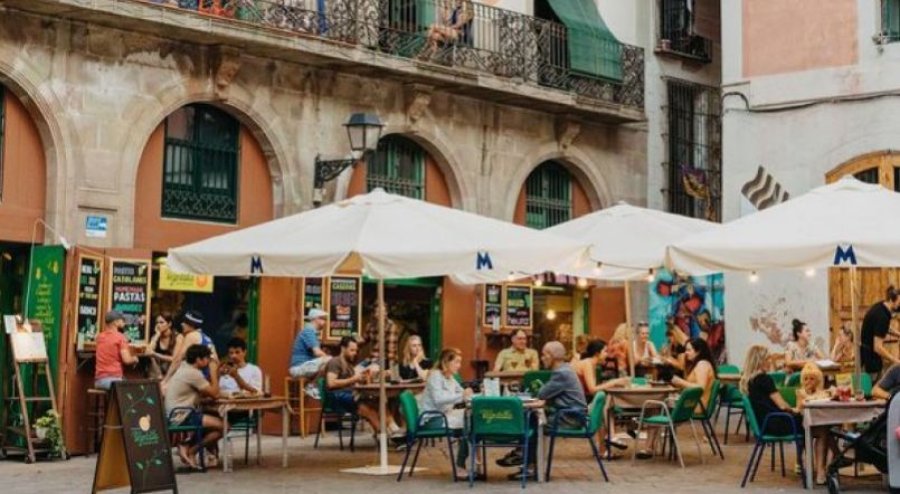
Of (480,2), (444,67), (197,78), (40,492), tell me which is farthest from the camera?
(480,2)

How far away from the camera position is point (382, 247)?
1312 centimetres

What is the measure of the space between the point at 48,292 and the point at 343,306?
4451 mm

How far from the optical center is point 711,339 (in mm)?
24875

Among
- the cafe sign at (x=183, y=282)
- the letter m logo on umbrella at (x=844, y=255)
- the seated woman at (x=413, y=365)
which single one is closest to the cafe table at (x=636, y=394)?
the letter m logo on umbrella at (x=844, y=255)

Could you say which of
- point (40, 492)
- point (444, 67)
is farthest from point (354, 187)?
point (40, 492)

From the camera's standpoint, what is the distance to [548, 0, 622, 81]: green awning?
23.1 m

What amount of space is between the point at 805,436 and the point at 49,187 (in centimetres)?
908

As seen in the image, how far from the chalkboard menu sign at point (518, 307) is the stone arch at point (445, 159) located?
148 centimetres

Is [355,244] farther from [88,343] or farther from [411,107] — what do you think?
[411,107]

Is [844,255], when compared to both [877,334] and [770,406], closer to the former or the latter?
[770,406]

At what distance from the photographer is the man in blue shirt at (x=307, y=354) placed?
684 inches

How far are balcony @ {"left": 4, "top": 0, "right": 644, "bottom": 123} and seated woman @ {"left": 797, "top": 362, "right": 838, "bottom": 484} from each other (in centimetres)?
830

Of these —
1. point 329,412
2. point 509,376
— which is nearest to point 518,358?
point 509,376

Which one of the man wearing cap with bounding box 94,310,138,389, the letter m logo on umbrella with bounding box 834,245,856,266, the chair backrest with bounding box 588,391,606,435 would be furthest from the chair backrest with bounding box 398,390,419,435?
the letter m logo on umbrella with bounding box 834,245,856,266
